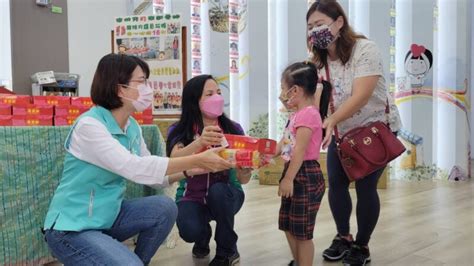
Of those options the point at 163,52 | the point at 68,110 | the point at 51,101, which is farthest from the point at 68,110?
the point at 163,52

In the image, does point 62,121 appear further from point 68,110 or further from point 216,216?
point 216,216

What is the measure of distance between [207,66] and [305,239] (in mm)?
3406

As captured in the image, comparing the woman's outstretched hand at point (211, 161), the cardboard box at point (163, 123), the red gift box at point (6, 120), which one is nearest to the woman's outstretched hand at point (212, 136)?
the woman's outstretched hand at point (211, 161)

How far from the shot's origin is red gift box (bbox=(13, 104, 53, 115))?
6.20 ft

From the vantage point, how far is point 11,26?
406 cm

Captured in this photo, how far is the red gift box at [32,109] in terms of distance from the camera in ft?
6.20

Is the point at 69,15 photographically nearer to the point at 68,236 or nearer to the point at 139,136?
the point at 139,136

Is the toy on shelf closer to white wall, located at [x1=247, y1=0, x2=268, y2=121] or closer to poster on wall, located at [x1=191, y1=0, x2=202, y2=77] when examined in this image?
white wall, located at [x1=247, y1=0, x2=268, y2=121]

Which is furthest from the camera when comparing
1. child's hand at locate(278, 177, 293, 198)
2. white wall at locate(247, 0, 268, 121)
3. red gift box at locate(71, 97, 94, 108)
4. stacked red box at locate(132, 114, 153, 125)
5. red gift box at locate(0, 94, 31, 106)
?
white wall at locate(247, 0, 268, 121)

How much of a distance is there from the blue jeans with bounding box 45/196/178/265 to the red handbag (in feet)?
2.70

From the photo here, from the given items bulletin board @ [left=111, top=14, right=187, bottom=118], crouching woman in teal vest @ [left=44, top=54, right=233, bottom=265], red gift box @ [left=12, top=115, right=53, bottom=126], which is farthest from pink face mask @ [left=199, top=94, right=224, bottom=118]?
bulletin board @ [left=111, top=14, right=187, bottom=118]

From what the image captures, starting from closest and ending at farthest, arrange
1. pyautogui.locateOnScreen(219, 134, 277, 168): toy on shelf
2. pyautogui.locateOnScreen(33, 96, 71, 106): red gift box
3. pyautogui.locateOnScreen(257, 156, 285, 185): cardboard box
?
pyautogui.locateOnScreen(219, 134, 277, 168): toy on shelf → pyautogui.locateOnScreen(33, 96, 71, 106): red gift box → pyautogui.locateOnScreen(257, 156, 285, 185): cardboard box

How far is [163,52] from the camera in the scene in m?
2.89

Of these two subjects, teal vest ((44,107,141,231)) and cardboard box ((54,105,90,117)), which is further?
cardboard box ((54,105,90,117))
